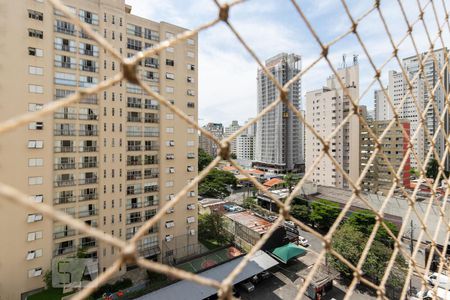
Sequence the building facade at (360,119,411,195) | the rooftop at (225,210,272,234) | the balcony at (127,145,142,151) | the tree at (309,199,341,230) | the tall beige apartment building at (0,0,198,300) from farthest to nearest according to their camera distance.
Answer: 1. the building facade at (360,119,411,195)
2. the tree at (309,199,341,230)
3. the rooftop at (225,210,272,234)
4. the balcony at (127,145,142,151)
5. the tall beige apartment building at (0,0,198,300)

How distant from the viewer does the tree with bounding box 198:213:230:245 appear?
7.46 m

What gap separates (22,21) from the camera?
4633 millimetres

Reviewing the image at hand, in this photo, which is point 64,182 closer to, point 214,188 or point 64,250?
point 64,250

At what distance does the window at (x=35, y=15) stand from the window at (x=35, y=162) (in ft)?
9.04

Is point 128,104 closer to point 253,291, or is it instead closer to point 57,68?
point 57,68

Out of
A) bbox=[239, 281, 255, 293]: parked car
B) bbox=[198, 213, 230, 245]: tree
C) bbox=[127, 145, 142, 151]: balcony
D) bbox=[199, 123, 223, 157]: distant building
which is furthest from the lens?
bbox=[199, 123, 223, 157]: distant building

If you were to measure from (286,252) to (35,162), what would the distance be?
6201 mm

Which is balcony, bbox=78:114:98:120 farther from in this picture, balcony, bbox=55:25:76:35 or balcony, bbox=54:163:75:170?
balcony, bbox=55:25:76:35

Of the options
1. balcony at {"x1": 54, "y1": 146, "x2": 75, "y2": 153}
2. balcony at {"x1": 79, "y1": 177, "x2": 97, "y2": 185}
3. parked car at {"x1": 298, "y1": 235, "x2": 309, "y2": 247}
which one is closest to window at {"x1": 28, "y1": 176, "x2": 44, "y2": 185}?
balcony at {"x1": 54, "y1": 146, "x2": 75, "y2": 153}

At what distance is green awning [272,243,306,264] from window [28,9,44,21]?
25.3 feet

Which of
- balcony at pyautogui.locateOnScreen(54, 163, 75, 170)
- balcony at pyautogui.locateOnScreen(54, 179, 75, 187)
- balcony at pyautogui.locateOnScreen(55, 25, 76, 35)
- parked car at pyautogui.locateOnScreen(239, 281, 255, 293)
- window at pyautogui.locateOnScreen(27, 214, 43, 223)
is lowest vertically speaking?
parked car at pyautogui.locateOnScreen(239, 281, 255, 293)

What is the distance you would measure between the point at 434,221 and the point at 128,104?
8644 mm

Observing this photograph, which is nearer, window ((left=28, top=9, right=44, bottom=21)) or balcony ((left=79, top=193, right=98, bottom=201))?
window ((left=28, top=9, right=44, bottom=21))

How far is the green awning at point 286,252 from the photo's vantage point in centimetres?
652
